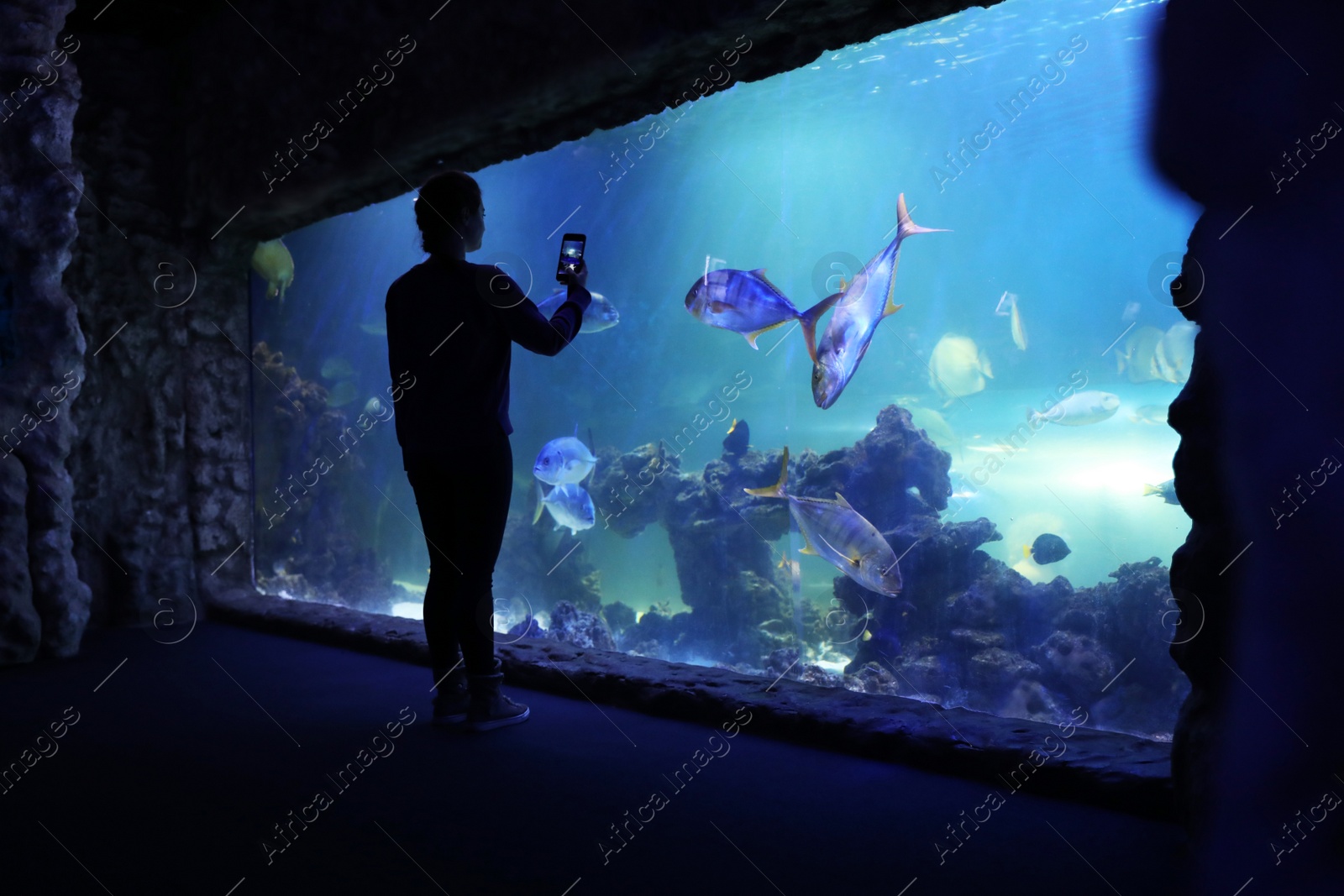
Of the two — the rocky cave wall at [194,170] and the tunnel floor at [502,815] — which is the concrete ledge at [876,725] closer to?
the tunnel floor at [502,815]

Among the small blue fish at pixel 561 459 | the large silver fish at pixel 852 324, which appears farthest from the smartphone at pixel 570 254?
the small blue fish at pixel 561 459

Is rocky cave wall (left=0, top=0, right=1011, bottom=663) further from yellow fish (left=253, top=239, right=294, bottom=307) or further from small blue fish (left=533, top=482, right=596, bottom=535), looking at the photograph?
small blue fish (left=533, top=482, right=596, bottom=535)

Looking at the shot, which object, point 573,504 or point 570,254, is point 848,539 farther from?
point 573,504

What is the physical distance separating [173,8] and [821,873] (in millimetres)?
6662

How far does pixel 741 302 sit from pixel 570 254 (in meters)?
1.31

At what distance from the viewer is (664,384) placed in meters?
25.9

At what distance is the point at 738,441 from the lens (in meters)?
10.0

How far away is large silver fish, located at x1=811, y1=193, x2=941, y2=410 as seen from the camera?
12.3 feet

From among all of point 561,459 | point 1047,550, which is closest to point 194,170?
point 561,459

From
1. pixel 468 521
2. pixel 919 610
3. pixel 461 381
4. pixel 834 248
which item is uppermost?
pixel 461 381

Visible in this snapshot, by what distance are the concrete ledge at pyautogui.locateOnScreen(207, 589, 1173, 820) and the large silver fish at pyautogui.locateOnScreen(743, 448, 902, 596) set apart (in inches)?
41.2

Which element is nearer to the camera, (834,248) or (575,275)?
(575,275)

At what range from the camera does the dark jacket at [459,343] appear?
302 centimetres

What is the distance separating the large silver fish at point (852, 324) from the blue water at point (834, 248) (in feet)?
4.67
